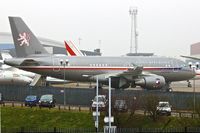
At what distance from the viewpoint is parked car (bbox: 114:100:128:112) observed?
141 feet

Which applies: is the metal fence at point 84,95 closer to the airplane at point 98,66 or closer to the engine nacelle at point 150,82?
the airplane at point 98,66

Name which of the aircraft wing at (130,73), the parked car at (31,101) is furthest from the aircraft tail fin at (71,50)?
the parked car at (31,101)

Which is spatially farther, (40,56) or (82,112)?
(40,56)

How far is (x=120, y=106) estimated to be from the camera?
4388 cm

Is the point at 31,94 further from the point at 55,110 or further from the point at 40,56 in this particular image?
the point at 55,110

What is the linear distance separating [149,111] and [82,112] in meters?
6.89

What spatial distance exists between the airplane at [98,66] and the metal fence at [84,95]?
4439 millimetres

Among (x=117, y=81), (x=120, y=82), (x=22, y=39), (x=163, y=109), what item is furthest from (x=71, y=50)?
(x=163, y=109)

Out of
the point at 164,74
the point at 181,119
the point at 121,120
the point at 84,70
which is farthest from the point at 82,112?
the point at 164,74

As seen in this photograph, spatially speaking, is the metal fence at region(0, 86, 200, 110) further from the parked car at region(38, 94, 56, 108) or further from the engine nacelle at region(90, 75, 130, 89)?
the engine nacelle at region(90, 75, 130, 89)

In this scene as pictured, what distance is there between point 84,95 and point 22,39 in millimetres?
15595

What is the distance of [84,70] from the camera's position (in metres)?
65.2

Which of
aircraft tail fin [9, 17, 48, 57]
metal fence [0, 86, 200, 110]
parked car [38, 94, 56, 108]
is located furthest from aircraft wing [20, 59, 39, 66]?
parked car [38, 94, 56, 108]

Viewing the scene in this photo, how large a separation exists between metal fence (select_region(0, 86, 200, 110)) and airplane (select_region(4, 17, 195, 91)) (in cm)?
444
